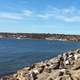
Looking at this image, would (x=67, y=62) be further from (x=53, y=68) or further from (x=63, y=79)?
(x=63, y=79)

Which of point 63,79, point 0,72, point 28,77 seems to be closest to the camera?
point 63,79

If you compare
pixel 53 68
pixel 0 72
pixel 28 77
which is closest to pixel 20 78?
pixel 28 77

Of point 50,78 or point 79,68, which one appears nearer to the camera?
point 50,78

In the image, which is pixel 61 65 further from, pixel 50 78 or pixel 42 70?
pixel 50 78

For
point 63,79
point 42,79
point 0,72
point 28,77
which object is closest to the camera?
point 63,79

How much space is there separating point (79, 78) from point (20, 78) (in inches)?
235

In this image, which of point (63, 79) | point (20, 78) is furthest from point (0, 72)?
point (63, 79)

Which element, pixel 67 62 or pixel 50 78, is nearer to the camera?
pixel 50 78

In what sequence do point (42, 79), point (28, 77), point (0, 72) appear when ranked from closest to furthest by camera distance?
1. point (42, 79)
2. point (28, 77)
3. point (0, 72)

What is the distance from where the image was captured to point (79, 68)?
74.8 ft

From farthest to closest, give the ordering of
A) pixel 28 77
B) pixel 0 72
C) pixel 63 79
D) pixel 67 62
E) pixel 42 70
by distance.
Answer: pixel 0 72 → pixel 67 62 → pixel 42 70 → pixel 28 77 → pixel 63 79

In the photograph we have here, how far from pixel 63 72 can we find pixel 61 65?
18.5 ft

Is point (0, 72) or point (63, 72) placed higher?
point (63, 72)

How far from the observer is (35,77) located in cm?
2206
